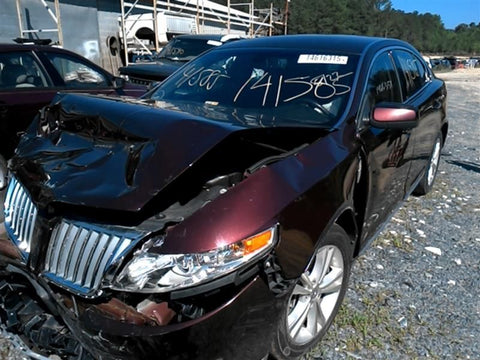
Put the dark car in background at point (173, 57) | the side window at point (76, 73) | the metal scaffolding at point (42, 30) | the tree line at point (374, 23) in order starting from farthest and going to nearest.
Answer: the tree line at point (374, 23) < the metal scaffolding at point (42, 30) < the dark car in background at point (173, 57) < the side window at point (76, 73)

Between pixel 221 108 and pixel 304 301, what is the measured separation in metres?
1.38

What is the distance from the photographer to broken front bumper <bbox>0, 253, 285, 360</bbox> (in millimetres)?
1672

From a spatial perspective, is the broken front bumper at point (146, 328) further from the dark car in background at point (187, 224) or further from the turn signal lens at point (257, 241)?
the turn signal lens at point (257, 241)

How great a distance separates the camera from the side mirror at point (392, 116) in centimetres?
278

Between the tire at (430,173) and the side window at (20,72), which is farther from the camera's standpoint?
the side window at (20,72)

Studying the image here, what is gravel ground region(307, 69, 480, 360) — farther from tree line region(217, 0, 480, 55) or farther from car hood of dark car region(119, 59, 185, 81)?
tree line region(217, 0, 480, 55)

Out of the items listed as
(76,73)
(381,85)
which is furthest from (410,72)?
(76,73)

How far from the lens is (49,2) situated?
1614cm

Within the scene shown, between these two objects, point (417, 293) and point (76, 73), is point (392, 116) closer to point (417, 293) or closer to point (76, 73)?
point (417, 293)

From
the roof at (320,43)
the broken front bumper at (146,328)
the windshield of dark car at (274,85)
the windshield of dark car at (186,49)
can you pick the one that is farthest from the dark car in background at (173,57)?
the broken front bumper at (146,328)

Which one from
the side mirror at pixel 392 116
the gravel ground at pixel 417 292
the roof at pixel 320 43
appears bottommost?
the gravel ground at pixel 417 292

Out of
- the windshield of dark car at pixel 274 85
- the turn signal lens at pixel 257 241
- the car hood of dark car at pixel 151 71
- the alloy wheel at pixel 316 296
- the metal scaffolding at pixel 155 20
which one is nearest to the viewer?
the turn signal lens at pixel 257 241

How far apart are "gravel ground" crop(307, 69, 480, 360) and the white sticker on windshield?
158 cm

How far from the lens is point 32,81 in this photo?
5.41 m
